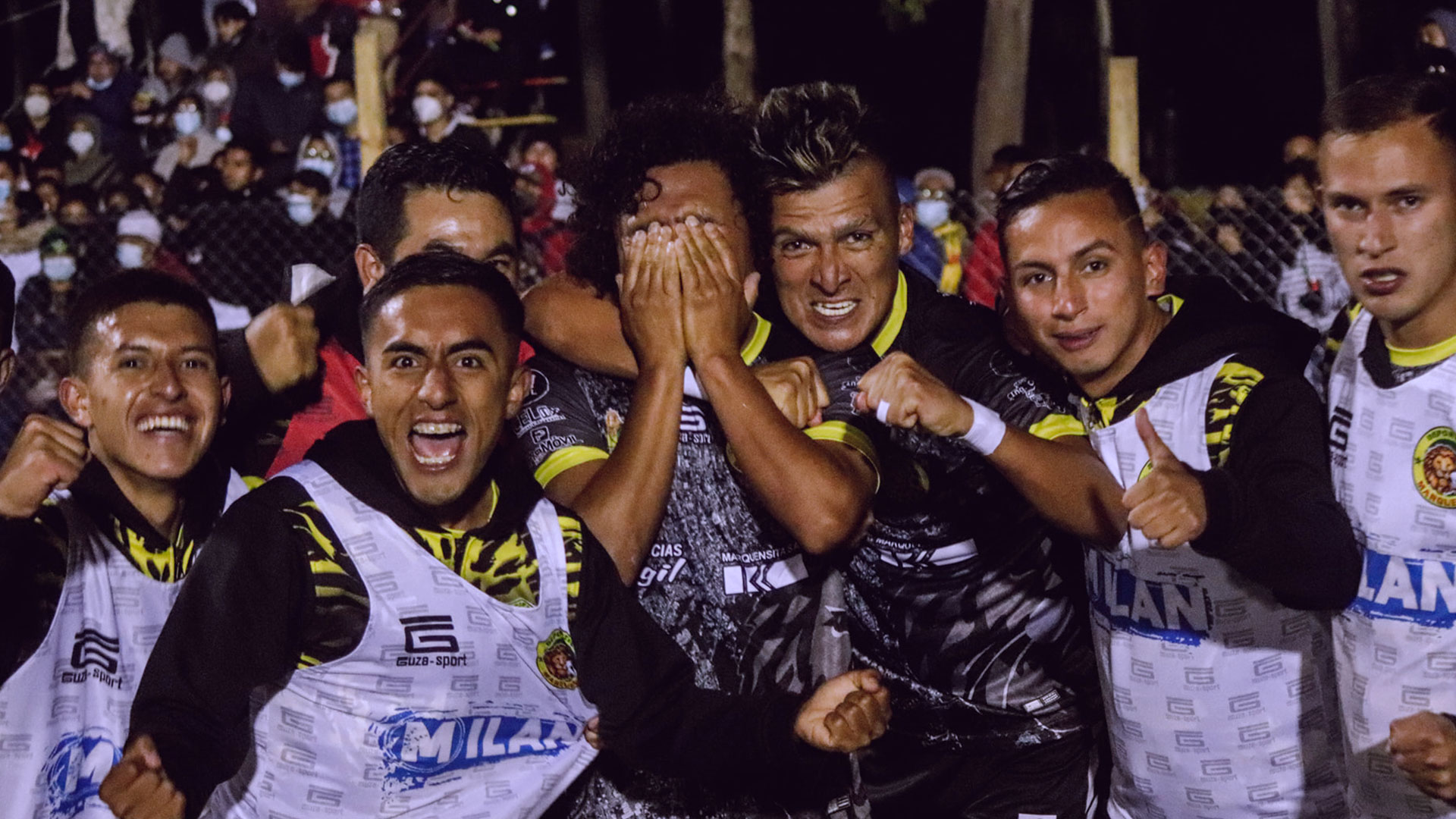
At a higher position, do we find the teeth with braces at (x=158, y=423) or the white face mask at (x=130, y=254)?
the white face mask at (x=130, y=254)

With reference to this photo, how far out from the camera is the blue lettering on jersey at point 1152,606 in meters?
3.29

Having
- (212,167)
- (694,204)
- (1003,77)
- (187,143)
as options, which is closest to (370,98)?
(212,167)

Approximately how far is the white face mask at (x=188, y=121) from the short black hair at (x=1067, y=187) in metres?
10.6

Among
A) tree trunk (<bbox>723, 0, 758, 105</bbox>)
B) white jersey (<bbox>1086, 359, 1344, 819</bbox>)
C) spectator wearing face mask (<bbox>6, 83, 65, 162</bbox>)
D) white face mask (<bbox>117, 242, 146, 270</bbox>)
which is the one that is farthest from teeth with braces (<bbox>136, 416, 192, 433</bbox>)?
spectator wearing face mask (<bbox>6, 83, 65, 162</bbox>)

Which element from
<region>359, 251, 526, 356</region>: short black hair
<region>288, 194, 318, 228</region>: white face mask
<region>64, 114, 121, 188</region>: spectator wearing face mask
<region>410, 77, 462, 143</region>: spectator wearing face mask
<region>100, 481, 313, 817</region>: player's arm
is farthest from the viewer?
<region>64, 114, 121, 188</region>: spectator wearing face mask

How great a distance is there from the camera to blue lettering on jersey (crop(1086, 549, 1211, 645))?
130 inches

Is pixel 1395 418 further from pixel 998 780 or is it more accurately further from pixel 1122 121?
pixel 1122 121

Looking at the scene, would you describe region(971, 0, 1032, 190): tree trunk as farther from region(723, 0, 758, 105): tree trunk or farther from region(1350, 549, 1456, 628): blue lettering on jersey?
region(1350, 549, 1456, 628): blue lettering on jersey

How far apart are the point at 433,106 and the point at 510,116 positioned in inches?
65.1

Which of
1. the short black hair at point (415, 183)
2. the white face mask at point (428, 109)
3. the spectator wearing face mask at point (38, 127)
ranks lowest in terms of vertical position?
the short black hair at point (415, 183)

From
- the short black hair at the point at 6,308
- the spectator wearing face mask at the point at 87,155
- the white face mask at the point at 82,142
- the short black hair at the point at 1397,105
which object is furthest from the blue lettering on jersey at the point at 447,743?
the white face mask at the point at 82,142

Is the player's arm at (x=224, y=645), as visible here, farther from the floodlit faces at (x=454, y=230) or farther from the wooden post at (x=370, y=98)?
the wooden post at (x=370, y=98)

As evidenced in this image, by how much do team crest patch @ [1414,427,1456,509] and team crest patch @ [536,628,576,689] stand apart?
1723mm

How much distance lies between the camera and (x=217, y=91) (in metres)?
12.7
